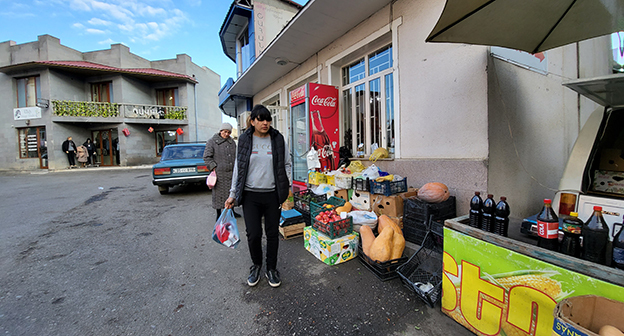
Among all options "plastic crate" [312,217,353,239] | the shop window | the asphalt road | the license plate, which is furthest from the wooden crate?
the shop window

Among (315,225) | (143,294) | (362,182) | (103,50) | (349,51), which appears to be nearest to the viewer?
(143,294)

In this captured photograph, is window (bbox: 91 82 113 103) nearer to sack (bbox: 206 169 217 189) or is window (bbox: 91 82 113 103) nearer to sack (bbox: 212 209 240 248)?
sack (bbox: 206 169 217 189)

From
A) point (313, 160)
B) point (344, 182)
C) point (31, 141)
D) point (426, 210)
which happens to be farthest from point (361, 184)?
point (31, 141)

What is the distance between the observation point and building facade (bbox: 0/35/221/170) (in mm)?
17797

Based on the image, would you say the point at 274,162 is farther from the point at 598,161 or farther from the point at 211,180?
the point at 598,161

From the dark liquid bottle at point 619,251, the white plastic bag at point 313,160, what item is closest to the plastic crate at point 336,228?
the dark liquid bottle at point 619,251

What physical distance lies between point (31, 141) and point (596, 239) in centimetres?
2875

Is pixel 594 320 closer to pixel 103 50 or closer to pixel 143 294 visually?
pixel 143 294

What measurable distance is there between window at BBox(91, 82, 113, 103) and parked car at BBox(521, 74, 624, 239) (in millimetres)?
26959

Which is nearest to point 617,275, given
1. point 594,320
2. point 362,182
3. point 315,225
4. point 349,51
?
point 594,320

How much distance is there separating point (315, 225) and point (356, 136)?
10.4 feet

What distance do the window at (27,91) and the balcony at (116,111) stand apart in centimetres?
241

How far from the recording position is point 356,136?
19.6 ft

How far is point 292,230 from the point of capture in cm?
411
